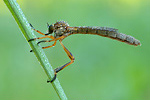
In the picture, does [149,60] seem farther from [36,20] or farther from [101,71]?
[36,20]

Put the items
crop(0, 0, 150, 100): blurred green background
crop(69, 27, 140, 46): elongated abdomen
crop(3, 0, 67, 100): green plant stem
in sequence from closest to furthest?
1. crop(3, 0, 67, 100): green plant stem
2. crop(69, 27, 140, 46): elongated abdomen
3. crop(0, 0, 150, 100): blurred green background

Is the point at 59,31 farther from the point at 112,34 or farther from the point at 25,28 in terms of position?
the point at 25,28

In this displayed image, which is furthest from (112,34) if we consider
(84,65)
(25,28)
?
(84,65)

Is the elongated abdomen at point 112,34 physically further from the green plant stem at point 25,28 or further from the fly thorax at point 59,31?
the green plant stem at point 25,28

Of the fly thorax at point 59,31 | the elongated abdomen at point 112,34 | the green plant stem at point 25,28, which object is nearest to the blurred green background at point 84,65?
the fly thorax at point 59,31

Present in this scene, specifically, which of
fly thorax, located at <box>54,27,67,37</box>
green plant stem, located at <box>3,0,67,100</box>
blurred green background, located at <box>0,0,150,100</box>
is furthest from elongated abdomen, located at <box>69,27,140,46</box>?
blurred green background, located at <box>0,0,150,100</box>

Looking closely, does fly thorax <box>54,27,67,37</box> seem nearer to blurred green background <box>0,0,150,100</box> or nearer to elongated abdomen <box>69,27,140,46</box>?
elongated abdomen <box>69,27,140,46</box>

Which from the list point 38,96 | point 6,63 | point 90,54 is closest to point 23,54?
point 6,63

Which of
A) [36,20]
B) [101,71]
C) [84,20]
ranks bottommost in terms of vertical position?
[101,71]
